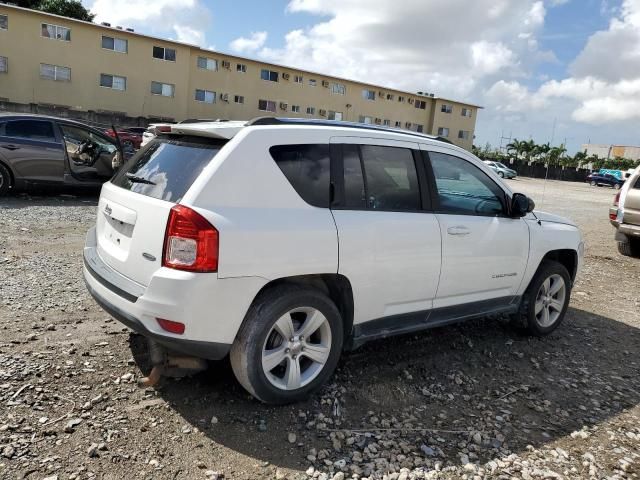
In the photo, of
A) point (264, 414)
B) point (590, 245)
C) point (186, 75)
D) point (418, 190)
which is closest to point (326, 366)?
point (264, 414)

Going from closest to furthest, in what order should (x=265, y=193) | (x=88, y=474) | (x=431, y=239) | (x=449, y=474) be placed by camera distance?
1. (x=88, y=474)
2. (x=449, y=474)
3. (x=265, y=193)
4. (x=431, y=239)

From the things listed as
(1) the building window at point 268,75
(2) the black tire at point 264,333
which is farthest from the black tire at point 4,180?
(1) the building window at point 268,75

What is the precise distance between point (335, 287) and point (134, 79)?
3788 centimetres

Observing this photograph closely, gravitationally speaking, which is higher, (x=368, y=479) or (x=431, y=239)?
(x=431, y=239)

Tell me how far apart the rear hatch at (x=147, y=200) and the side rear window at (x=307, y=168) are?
1.34 ft

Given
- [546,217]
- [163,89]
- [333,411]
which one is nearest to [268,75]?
[163,89]

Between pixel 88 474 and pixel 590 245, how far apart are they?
10.9 metres

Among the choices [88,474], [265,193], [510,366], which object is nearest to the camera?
[88,474]

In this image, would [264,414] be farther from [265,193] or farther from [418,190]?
[418,190]

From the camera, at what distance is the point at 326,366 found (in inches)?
137

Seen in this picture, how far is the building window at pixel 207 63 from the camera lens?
4034cm

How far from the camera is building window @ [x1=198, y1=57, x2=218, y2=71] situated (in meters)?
40.3

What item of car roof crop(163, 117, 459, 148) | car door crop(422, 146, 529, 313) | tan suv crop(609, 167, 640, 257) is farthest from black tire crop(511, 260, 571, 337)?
tan suv crop(609, 167, 640, 257)

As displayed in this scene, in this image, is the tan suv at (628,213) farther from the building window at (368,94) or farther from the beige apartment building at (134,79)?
the building window at (368,94)
